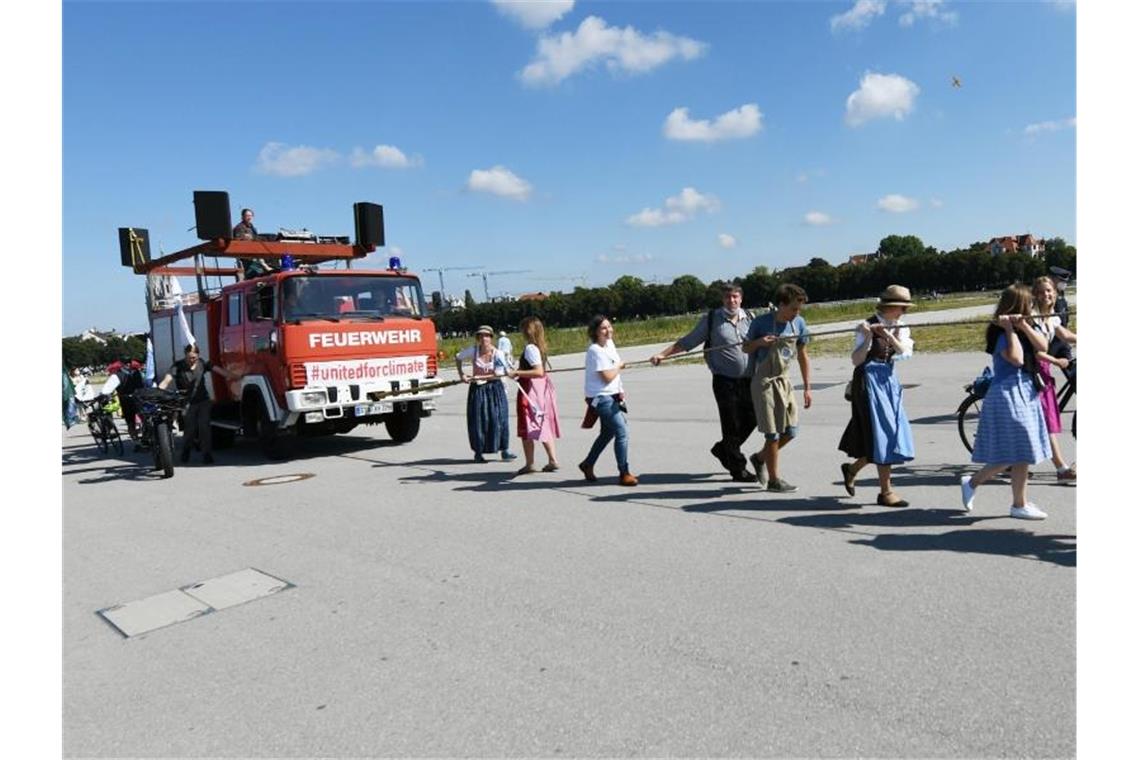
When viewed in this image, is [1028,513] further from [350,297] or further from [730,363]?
[350,297]

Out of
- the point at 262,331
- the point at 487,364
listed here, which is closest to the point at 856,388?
the point at 487,364

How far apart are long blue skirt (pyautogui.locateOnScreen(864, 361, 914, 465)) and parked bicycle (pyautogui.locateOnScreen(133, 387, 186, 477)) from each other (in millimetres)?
8582

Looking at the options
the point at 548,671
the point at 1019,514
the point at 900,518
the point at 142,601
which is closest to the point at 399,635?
the point at 548,671

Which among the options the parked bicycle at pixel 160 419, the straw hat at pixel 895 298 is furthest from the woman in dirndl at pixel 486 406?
the straw hat at pixel 895 298

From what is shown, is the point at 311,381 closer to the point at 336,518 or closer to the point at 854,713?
the point at 336,518

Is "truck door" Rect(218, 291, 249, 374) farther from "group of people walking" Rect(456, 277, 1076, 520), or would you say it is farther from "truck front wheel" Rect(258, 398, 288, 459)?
"group of people walking" Rect(456, 277, 1076, 520)

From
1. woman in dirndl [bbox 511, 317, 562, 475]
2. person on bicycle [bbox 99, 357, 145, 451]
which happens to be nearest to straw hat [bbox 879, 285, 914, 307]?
woman in dirndl [bbox 511, 317, 562, 475]

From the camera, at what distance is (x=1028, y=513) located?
542 centimetres

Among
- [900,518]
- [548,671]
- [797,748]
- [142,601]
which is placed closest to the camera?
[797,748]

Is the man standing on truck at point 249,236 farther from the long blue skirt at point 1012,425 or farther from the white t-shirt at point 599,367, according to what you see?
the long blue skirt at point 1012,425

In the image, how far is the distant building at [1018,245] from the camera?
102 meters

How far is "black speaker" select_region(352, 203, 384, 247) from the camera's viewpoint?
1247 centimetres

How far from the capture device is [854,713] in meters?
3.13

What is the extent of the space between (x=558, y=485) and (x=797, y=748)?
16.9 feet
